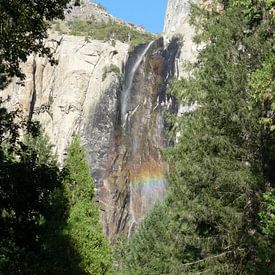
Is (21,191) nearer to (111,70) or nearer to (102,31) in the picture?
(111,70)

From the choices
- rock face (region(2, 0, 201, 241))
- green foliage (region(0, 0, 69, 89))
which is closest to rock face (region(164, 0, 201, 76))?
rock face (region(2, 0, 201, 241))

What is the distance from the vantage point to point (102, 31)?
58.7m

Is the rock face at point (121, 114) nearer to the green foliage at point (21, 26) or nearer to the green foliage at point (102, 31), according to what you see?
the green foliage at point (102, 31)

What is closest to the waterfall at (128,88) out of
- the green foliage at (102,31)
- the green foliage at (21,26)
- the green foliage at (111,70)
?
the green foliage at (111,70)

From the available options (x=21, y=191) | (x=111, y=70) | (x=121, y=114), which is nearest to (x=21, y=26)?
(x=21, y=191)

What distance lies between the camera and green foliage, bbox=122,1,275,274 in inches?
535

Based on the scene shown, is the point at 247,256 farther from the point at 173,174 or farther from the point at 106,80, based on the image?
the point at 106,80

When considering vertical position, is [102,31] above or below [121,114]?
above

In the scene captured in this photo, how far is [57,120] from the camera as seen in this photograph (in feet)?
165

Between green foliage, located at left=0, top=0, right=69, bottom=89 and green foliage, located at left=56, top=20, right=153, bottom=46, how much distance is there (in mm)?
45468

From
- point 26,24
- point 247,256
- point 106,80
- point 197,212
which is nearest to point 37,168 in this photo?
point 26,24

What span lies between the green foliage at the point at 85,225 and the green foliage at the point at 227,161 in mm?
2041

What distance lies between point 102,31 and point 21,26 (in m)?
52.3

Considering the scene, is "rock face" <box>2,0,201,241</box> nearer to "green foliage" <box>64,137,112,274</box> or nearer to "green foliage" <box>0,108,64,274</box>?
"green foliage" <box>64,137,112,274</box>
